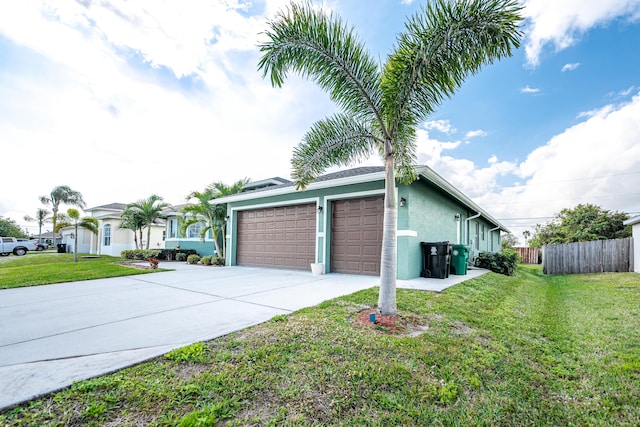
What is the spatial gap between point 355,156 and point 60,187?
4338cm

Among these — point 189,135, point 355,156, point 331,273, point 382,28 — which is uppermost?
point 382,28

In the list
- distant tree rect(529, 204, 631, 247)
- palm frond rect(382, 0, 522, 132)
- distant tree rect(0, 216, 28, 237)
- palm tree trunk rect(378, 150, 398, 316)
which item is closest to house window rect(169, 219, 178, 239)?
palm tree trunk rect(378, 150, 398, 316)

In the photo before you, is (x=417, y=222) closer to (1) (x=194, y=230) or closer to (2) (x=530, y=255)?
(1) (x=194, y=230)

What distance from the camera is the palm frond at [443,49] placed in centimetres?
315

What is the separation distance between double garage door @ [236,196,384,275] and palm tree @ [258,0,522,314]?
3668mm

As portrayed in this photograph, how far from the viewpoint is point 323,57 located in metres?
3.96

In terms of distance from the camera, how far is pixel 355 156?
5.34 metres

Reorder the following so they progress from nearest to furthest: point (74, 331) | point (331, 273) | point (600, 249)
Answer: point (74, 331)
point (331, 273)
point (600, 249)

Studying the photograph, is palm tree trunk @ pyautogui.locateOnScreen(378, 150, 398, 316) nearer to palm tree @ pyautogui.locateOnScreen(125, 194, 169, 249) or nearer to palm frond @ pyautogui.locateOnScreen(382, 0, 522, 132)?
palm frond @ pyautogui.locateOnScreen(382, 0, 522, 132)

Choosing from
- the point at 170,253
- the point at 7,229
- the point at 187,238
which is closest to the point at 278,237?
the point at 187,238

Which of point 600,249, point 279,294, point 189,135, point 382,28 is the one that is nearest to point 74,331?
point 279,294

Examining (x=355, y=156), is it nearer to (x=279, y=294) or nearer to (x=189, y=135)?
(x=279, y=294)

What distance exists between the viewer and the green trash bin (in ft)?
28.9

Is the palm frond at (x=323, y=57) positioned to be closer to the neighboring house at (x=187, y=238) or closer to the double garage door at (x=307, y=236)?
the double garage door at (x=307, y=236)
